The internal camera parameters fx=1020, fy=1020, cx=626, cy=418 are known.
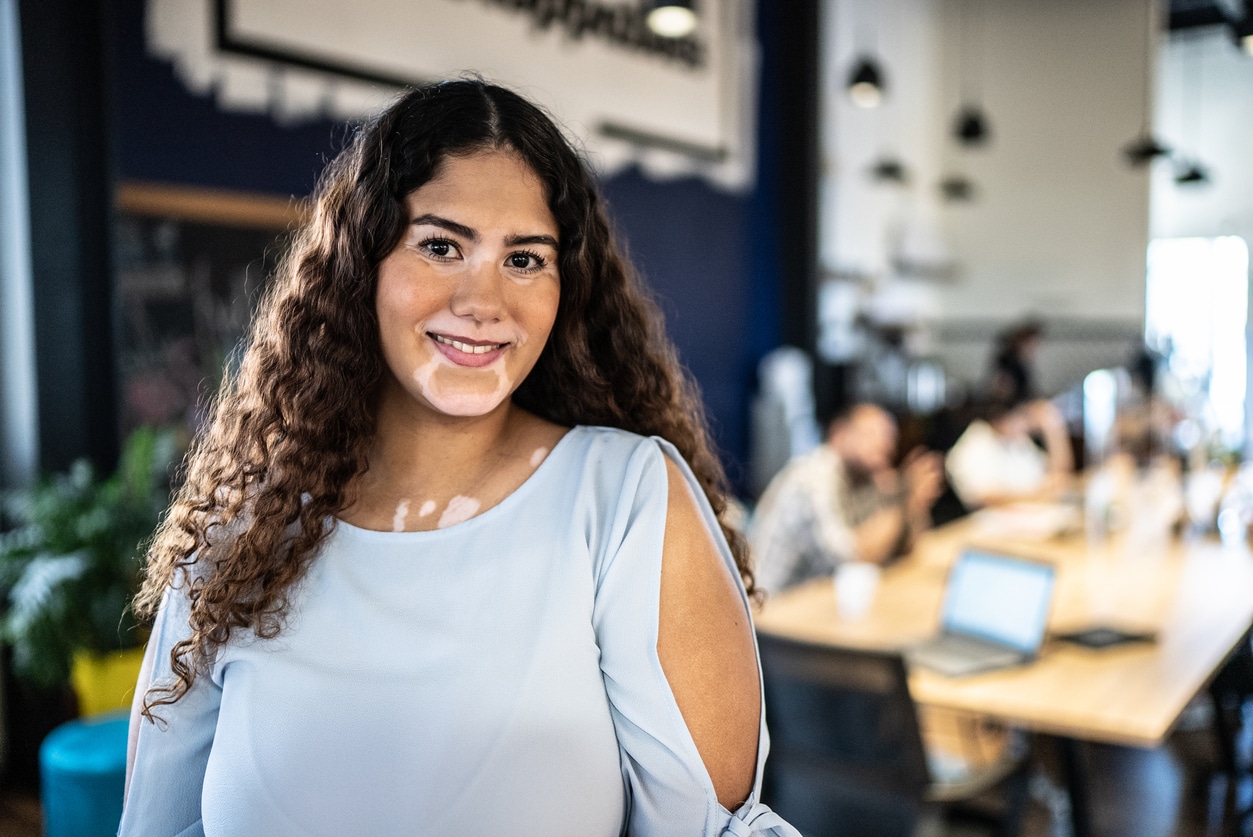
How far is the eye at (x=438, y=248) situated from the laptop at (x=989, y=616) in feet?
5.74

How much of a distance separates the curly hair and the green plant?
4.77 ft

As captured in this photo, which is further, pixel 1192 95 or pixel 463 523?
pixel 1192 95

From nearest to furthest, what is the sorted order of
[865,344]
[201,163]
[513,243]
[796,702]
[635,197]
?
[513,243], [796,702], [201,163], [635,197], [865,344]

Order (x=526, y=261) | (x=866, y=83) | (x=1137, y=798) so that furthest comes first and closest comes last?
(x=866, y=83) → (x=1137, y=798) → (x=526, y=261)

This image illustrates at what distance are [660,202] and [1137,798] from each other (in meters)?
4.19

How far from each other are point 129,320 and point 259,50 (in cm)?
115

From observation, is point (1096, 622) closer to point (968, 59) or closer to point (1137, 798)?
point (1137, 798)

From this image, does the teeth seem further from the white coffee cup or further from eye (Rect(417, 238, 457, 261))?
the white coffee cup

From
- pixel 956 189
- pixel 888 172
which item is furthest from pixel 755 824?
pixel 956 189

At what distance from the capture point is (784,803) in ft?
7.32

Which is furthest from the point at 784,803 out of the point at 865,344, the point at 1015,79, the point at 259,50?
the point at 1015,79

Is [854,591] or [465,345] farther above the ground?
[465,345]

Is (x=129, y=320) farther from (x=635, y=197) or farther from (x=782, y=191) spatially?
(x=782, y=191)

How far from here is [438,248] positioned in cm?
110
